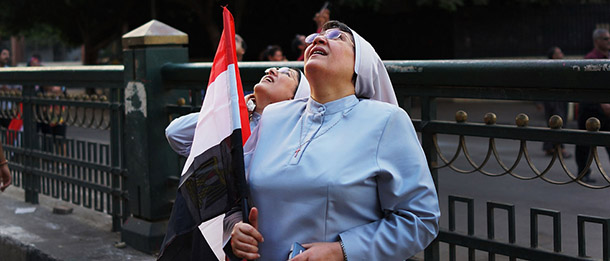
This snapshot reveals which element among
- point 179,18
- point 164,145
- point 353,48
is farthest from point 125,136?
point 179,18

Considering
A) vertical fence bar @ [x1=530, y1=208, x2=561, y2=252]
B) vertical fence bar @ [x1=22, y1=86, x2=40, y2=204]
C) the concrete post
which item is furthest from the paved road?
vertical fence bar @ [x1=22, y1=86, x2=40, y2=204]

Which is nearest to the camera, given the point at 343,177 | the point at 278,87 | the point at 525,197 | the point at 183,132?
A: the point at 343,177

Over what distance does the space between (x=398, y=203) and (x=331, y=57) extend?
1.73ft

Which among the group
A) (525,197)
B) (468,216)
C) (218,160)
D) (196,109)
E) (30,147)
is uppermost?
(196,109)

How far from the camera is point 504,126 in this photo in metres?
3.63

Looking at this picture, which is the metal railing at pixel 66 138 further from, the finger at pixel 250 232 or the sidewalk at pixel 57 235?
the finger at pixel 250 232

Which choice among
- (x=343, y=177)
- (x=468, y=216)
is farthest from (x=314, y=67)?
(x=468, y=216)

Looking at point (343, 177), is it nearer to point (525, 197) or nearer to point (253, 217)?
point (253, 217)

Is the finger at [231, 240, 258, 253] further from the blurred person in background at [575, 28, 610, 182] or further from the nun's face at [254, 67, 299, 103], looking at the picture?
the blurred person in background at [575, 28, 610, 182]

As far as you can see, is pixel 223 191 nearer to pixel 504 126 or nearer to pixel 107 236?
pixel 504 126

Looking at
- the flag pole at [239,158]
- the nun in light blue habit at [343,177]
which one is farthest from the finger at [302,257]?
the flag pole at [239,158]

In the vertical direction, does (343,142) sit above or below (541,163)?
above

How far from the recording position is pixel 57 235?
→ 6461 mm

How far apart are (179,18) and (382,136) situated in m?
29.4
